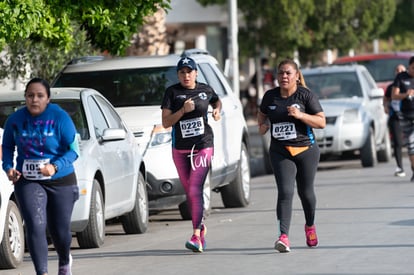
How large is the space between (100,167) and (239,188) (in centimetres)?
439

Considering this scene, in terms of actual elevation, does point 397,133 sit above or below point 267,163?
above

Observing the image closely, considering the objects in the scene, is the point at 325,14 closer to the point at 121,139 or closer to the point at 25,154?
the point at 121,139

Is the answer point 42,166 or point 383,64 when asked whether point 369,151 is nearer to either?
point 383,64

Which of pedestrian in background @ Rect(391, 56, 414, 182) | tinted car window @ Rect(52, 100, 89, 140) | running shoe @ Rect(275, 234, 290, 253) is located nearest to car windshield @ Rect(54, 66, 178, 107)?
tinted car window @ Rect(52, 100, 89, 140)

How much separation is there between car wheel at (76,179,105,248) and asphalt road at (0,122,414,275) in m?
0.09

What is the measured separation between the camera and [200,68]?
16.1m

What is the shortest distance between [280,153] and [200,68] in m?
4.61

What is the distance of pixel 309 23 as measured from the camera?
35.1 meters

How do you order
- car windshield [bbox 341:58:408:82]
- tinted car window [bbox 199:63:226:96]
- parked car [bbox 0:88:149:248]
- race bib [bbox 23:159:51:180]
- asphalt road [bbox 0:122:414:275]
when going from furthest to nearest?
car windshield [bbox 341:58:408:82]
tinted car window [bbox 199:63:226:96]
parked car [bbox 0:88:149:248]
asphalt road [bbox 0:122:414:275]
race bib [bbox 23:159:51:180]

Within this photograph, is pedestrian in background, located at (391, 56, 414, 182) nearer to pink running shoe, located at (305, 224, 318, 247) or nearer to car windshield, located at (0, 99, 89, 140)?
car windshield, located at (0, 99, 89, 140)

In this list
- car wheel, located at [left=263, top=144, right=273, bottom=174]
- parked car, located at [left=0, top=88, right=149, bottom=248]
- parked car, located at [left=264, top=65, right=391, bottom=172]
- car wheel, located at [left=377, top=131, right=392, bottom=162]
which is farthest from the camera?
car wheel, located at [left=377, top=131, right=392, bottom=162]

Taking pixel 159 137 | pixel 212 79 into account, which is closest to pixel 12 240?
pixel 159 137

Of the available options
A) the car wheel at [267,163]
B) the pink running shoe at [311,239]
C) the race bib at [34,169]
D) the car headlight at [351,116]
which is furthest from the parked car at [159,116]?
the car wheel at [267,163]

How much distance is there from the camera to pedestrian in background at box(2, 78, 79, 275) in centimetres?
945
